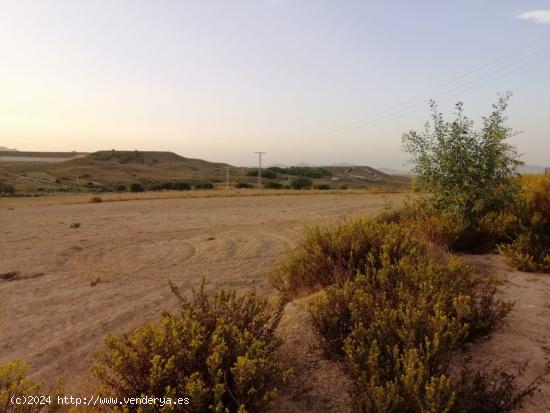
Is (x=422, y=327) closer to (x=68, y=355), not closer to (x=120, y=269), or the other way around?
(x=68, y=355)

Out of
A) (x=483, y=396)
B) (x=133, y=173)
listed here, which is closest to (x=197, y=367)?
(x=483, y=396)

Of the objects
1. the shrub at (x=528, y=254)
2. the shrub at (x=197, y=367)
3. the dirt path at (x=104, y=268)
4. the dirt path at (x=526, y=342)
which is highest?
the shrub at (x=528, y=254)

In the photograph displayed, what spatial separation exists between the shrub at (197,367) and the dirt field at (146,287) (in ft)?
1.53

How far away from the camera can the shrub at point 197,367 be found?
8.78ft

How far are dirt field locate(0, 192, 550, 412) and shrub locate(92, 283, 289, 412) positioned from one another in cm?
47

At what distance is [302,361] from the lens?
3.72 m

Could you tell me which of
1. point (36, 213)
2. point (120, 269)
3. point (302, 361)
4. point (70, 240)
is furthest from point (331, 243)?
point (36, 213)

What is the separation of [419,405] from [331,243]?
3241 millimetres

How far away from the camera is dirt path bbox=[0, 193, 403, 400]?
5.04m

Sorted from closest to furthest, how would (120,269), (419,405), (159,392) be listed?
(419,405), (159,392), (120,269)

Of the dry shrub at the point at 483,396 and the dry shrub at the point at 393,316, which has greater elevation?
the dry shrub at the point at 393,316

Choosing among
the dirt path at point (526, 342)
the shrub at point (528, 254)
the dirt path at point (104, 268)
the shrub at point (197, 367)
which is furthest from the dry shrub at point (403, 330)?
the dirt path at point (104, 268)

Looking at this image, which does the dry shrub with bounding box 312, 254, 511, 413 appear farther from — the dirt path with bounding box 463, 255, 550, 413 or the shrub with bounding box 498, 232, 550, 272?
the shrub with bounding box 498, 232, 550, 272

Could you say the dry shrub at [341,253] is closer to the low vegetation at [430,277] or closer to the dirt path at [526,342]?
the low vegetation at [430,277]
